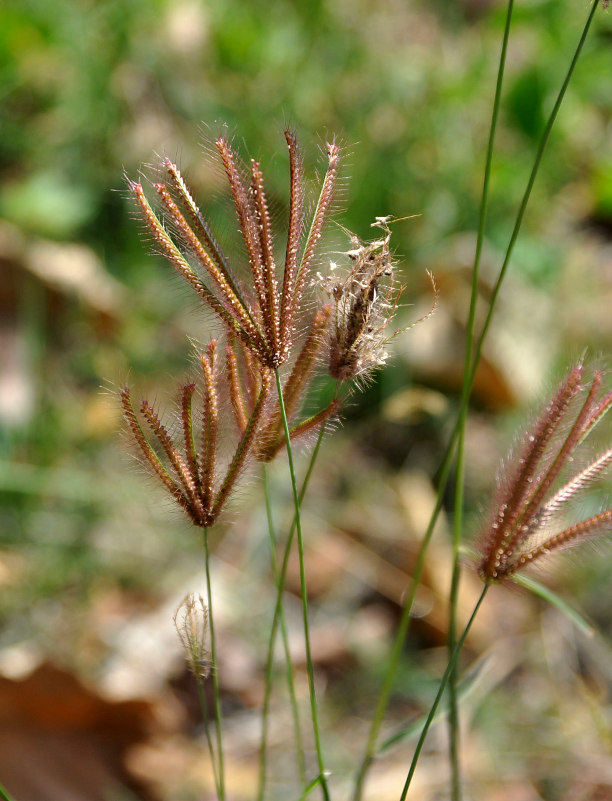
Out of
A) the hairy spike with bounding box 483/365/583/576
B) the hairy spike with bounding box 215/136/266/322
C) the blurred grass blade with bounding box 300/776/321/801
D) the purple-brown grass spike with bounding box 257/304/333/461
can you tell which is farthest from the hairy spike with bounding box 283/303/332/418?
the blurred grass blade with bounding box 300/776/321/801

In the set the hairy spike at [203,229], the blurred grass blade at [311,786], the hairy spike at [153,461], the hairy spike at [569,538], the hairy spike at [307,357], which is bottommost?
the blurred grass blade at [311,786]

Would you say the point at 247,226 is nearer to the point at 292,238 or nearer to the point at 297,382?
the point at 292,238

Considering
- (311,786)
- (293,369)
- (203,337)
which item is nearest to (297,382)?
(293,369)

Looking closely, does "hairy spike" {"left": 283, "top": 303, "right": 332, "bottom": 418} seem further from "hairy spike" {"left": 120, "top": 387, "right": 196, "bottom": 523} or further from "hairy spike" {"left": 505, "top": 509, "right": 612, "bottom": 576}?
"hairy spike" {"left": 505, "top": 509, "right": 612, "bottom": 576}

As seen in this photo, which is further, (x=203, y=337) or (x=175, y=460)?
(x=203, y=337)

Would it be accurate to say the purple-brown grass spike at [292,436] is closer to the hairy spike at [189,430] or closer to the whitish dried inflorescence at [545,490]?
the hairy spike at [189,430]

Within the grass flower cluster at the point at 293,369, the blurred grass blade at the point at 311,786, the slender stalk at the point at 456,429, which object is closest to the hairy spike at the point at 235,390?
the grass flower cluster at the point at 293,369
